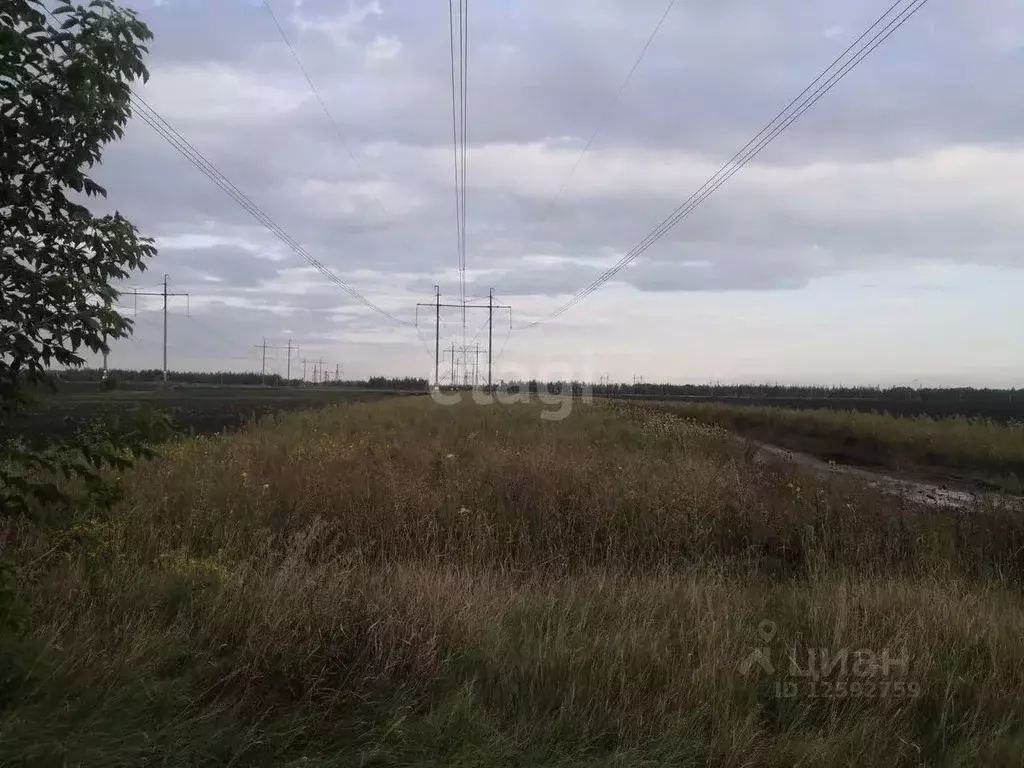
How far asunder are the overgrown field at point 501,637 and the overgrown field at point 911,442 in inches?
594

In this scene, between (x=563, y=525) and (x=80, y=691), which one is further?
(x=563, y=525)

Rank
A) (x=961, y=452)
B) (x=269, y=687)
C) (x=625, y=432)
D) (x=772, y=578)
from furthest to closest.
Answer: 1. (x=961, y=452)
2. (x=625, y=432)
3. (x=772, y=578)
4. (x=269, y=687)

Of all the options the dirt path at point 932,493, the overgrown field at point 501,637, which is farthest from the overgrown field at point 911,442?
the overgrown field at point 501,637

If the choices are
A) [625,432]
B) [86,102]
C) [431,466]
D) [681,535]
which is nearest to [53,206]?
[86,102]

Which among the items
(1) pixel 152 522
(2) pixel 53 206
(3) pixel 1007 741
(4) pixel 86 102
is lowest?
(3) pixel 1007 741

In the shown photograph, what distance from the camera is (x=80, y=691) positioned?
3.81 m

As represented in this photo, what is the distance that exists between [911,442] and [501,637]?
28.4 metres

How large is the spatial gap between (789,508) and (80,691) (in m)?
7.82

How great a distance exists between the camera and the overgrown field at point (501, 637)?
3732mm

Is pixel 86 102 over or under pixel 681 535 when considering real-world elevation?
over

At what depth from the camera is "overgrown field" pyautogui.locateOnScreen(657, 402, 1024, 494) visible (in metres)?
23.2

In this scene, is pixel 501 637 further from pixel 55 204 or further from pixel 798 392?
pixel 798 392

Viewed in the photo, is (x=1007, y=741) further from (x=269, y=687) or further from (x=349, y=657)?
(x=269, y=687)

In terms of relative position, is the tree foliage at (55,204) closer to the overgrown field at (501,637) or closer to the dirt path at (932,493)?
the overgrown field at (501,637)
